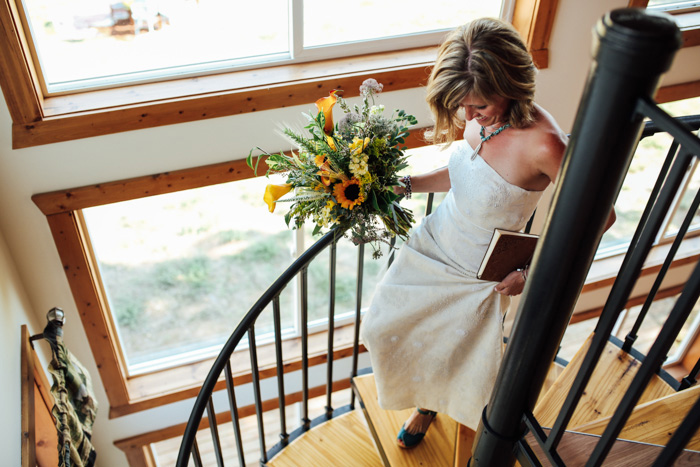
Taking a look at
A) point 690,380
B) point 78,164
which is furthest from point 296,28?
point 690,380

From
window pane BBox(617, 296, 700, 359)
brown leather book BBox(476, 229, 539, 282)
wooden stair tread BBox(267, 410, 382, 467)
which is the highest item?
brown leather book BBox(476, 229, 539, 282)

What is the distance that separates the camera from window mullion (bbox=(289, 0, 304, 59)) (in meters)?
3.03

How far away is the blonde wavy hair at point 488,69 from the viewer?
156cm

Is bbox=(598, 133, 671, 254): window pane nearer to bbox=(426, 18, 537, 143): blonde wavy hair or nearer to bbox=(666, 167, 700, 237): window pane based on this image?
bbox=(666, 167, 700, 237): window pane

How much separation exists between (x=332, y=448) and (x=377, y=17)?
93.0 inches

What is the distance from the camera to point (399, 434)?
7.25 ft

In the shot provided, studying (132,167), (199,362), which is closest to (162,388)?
(199,362)

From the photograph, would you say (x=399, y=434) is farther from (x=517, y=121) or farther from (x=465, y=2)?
(x=465, y=2)

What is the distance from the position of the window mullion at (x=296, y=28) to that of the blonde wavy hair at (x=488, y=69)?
1628 mm

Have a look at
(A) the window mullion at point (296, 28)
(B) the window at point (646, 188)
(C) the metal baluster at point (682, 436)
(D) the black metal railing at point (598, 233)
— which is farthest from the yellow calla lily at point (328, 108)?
(B) the window at point (646, 188)

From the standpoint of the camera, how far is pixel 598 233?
88 centimetres

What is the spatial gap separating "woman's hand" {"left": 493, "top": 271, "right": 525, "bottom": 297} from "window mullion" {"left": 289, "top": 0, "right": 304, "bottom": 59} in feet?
6.41

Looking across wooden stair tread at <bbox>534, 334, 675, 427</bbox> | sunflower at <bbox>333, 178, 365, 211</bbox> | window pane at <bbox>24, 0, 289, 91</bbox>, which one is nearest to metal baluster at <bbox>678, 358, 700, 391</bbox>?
wooden stair tread at <bbox>534, 334, 675, 427</bbox>

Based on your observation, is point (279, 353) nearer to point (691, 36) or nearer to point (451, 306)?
point (451, 306)
